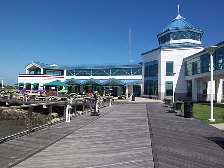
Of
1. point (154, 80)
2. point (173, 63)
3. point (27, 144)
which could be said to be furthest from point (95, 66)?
point (27, 144)

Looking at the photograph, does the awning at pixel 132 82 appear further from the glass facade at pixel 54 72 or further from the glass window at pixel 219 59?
the glass window at pixel 219 59

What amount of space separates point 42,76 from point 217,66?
42.6m

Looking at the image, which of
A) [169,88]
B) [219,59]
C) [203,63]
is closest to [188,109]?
[219,59]

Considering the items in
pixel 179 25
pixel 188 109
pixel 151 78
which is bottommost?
pixel 188 109

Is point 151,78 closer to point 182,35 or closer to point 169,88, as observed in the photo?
point 169,88

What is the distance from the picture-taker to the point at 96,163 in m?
6.07

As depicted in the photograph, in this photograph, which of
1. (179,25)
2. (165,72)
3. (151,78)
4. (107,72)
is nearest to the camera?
(165,72)

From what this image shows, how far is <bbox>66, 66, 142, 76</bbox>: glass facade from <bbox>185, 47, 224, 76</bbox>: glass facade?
19.4 meters

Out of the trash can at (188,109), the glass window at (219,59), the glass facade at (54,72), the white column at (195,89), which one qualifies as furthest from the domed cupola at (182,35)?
the trash can at (188,109)

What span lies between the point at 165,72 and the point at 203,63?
36.1 feet

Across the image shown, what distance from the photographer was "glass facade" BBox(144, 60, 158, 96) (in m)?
54.3

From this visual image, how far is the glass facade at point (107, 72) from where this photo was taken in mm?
67438

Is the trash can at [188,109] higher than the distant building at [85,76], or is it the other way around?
the distant building at [85,76]

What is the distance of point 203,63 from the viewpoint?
1630 inches
